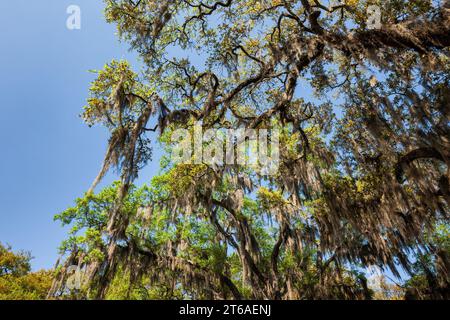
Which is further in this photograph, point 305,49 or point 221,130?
point 221,130

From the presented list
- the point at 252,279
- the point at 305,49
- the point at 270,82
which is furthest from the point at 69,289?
the point at 305,49

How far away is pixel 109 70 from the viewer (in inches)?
310

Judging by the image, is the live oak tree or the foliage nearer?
the live oak tree

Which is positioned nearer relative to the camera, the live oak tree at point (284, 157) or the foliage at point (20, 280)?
the live oak tree at point (284, 157)

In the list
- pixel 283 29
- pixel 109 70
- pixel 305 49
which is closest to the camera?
pixel 305 49

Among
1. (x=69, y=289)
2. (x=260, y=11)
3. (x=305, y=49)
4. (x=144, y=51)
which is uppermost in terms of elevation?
(x=260, y=11)

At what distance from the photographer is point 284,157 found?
10852 mm

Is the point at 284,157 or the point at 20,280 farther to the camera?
the point at 20,280

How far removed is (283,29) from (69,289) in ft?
37.5

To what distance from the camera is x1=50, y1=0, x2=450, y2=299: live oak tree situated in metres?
7.12

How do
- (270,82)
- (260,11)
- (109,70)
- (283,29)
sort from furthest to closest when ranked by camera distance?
1. (270,82)
2. (283,29)
3. (260,11)
4. (109,70)

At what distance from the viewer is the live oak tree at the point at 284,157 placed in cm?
712

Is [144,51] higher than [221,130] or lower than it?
higher

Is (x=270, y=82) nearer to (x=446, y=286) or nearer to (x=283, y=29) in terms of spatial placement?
(x=283, y=29)
